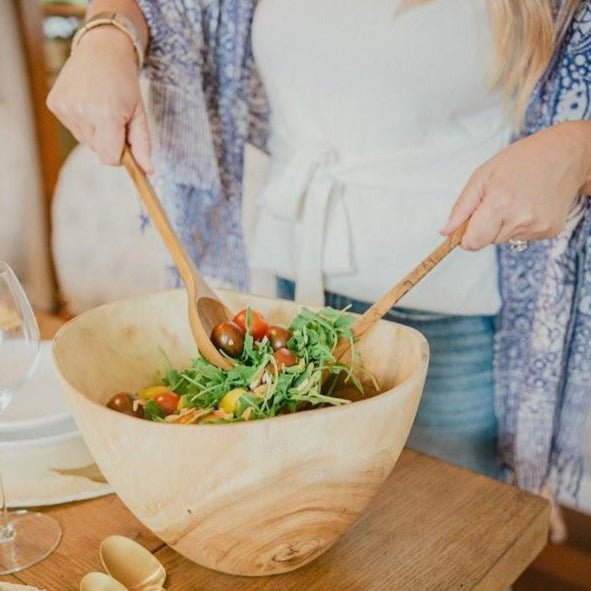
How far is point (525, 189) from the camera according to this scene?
821 millimetres

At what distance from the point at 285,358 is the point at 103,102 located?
1.41 ft

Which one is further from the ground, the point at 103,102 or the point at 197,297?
the point at 103,102

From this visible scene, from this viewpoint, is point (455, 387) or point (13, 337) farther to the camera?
point (455, 387)

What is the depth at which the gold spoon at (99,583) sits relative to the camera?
27.5 inches

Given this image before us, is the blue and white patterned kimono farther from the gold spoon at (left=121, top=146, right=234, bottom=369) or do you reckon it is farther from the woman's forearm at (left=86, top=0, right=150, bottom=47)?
the gold spoon at (left=121, top=146, right=234, bottom=369)

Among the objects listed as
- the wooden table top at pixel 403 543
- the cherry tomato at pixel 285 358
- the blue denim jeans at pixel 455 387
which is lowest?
the blue denim jeans at pixel 455 387

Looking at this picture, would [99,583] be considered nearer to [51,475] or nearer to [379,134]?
[51,475]

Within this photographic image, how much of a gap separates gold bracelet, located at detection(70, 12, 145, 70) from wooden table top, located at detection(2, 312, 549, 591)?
61 cm

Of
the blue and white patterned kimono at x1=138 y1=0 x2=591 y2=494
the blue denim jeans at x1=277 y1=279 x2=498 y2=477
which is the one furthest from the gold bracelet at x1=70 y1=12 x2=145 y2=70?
the blue denim jeans at x1=277 y1=279 x2=498 y2=477

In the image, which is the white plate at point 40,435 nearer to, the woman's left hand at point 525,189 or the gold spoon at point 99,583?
the gold spoon at point 99,583

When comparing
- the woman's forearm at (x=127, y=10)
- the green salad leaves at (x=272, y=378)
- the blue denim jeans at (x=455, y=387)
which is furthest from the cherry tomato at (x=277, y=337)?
the woman's forearm at (x=127, y=10)

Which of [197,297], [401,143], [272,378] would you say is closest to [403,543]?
[272,378]

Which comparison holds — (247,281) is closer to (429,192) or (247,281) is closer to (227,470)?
(429,192)

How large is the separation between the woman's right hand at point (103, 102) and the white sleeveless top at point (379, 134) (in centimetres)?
25
